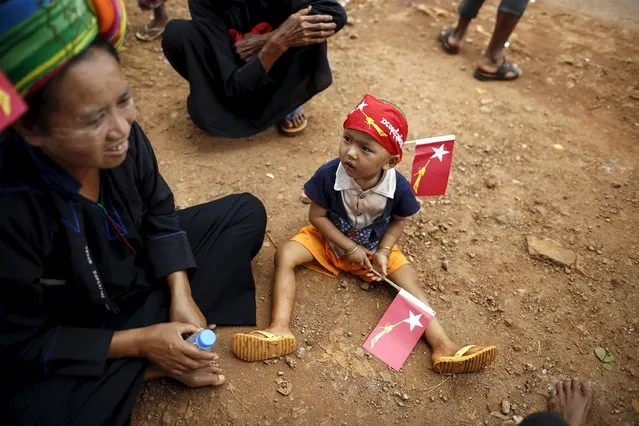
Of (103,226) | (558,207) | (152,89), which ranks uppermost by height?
(103,226)

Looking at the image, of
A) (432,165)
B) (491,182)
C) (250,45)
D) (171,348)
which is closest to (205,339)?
(171,348)

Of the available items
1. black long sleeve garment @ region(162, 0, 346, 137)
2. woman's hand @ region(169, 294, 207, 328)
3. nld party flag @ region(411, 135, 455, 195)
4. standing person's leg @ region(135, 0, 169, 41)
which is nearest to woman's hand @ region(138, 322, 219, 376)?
woman's hand @ region(169, 294, 207, 328)

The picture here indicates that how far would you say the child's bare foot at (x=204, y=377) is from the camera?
1799 millimetres

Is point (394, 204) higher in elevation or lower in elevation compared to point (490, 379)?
higher

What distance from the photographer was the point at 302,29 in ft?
8.42

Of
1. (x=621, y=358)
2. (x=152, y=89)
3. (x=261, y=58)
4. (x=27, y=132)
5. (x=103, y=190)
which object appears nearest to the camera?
(x=27, y=132)

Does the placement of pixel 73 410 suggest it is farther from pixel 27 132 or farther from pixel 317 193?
pixel 317 193

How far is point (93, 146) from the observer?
4.33ft

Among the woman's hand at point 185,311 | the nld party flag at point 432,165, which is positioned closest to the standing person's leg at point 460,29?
the nld party flag at point 432,165

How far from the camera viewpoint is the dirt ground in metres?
1.97

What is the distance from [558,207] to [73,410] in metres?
2.65

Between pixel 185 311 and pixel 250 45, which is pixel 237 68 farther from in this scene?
pixel 185 311

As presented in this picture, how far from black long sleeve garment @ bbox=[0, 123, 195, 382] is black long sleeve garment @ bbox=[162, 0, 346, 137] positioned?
1.09 m

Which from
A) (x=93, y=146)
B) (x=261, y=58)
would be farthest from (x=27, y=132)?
(x=261, y=58)
